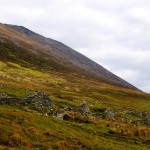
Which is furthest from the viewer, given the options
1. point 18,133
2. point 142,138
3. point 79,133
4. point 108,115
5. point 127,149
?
point 108,115

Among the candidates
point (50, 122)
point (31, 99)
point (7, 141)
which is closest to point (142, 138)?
point (50, 122)

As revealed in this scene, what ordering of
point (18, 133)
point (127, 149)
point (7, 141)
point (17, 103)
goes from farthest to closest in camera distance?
1. point (17, 103)
2. point (127, 149)
3. point (18, 133)
4. point (7, 141)

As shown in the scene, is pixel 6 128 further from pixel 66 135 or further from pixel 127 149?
pixel 127 149

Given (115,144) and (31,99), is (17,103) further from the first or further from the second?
(115,144)

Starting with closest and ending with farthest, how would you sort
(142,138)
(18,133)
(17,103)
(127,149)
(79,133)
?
(18,133)
(127,149)
(79,133)
(142,138)
(17,103)

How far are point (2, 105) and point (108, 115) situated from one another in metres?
23.5

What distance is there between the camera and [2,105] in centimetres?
4762

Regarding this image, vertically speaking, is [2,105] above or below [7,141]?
above

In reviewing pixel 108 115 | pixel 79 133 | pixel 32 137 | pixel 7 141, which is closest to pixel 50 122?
pixel 79 133

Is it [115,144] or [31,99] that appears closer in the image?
[115,144]

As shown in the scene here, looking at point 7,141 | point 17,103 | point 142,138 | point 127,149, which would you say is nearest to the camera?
point 7,141

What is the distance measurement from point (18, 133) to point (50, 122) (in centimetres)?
811

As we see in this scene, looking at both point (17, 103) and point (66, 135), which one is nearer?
point (66, 135)

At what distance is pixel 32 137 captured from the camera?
35812 mm
